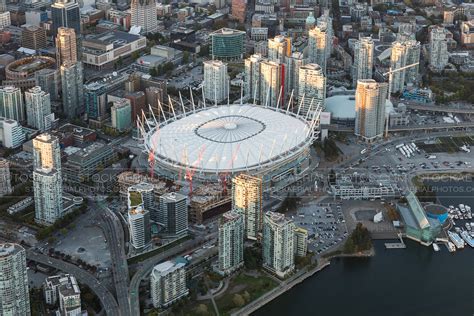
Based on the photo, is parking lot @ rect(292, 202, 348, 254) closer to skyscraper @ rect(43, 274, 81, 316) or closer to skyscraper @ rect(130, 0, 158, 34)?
skyscraper @ rect(43, 274, 81, 316)

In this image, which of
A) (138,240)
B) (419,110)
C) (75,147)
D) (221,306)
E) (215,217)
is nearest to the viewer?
(221,306)

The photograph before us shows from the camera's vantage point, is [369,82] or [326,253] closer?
[326,253]

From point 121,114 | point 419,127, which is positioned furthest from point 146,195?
point 419,127

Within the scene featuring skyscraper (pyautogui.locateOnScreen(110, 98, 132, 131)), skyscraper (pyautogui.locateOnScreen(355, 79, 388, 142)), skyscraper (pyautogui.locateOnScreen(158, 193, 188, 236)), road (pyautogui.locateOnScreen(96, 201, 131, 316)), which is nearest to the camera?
road (pyautogui.locateOnScreen(96, 201, 131, 316))

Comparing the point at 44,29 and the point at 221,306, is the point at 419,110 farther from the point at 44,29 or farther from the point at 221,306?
the point at 44,29

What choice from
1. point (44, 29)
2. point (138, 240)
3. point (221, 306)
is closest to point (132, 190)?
point (138, 240)

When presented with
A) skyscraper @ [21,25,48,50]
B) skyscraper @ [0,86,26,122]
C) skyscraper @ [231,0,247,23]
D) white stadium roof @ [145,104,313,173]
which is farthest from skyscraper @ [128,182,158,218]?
skyscraper @ [231,0,247,23]
